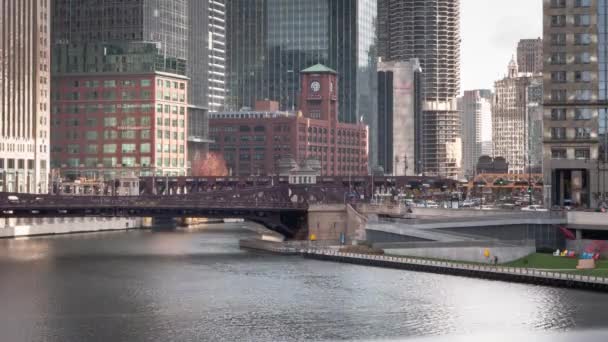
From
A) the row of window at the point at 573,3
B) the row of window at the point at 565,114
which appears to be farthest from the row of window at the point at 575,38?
the row of window at the point at 565,114

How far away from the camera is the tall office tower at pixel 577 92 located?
520ft

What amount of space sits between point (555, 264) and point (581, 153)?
130 feet

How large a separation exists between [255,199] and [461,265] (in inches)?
2030

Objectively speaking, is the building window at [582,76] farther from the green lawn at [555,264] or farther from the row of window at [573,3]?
the green lawn at [555,264]

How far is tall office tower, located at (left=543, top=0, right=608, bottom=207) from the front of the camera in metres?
158

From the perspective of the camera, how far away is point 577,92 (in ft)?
524

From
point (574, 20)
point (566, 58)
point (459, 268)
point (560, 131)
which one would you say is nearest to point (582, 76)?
point (566, 58)

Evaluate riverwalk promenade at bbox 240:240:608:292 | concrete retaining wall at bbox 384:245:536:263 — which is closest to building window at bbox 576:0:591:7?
concrete retaining wall at bbox 384:245:536:263

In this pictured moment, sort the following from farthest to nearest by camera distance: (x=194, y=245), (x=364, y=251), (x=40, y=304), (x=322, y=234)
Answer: (x=194, y=245) < (x=322, y=234) < (x=364, y=251) < (x=40, y=304)

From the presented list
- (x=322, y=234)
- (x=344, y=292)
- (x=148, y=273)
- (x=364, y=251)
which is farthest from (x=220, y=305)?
(x=322, y=234)

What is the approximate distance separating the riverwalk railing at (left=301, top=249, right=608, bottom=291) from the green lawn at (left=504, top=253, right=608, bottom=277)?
2600 millimetres

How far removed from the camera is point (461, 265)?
419 ft

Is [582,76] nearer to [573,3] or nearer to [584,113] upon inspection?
[584,113]

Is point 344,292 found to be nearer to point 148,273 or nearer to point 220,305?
point 220,305
